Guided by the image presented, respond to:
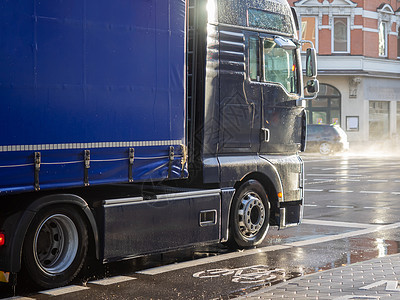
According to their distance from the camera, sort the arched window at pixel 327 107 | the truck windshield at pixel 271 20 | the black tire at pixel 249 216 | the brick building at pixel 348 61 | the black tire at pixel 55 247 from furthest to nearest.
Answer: the arched window at pixel 327 107 < the brick building at pixel 348 61 < the truck windshield at pixel 271 20 < the black tire at pixel 249 216 < the black tire at pixel 55 247

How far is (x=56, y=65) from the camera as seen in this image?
701 cm

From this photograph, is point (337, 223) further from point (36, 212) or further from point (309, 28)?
point (309, 28)

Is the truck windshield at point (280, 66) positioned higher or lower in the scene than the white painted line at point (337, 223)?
higher

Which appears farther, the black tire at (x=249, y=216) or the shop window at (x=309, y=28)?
the shop window at (x=309, y=28)

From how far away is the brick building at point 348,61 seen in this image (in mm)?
43938

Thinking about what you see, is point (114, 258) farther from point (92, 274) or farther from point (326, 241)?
point (326, 241)

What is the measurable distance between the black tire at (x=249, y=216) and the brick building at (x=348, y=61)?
34497 mm

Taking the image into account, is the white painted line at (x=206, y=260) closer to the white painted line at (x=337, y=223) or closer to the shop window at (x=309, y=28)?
the white painted line at (x=337, y=223)

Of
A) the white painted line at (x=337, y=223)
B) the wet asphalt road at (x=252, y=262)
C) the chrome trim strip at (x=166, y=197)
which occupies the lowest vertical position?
the wet asphalt road at (x=252, y=262)

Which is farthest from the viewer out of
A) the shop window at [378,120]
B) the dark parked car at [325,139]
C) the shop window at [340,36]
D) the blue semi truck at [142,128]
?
the shop window at [378,120]

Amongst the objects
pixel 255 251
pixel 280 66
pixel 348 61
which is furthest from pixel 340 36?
pixel 255 251

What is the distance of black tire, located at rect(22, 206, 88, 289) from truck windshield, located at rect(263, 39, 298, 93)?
3546mm

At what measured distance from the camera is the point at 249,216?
31.1 ft

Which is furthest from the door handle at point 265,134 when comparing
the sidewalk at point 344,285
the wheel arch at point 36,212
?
the wheel arch at point 36,212
